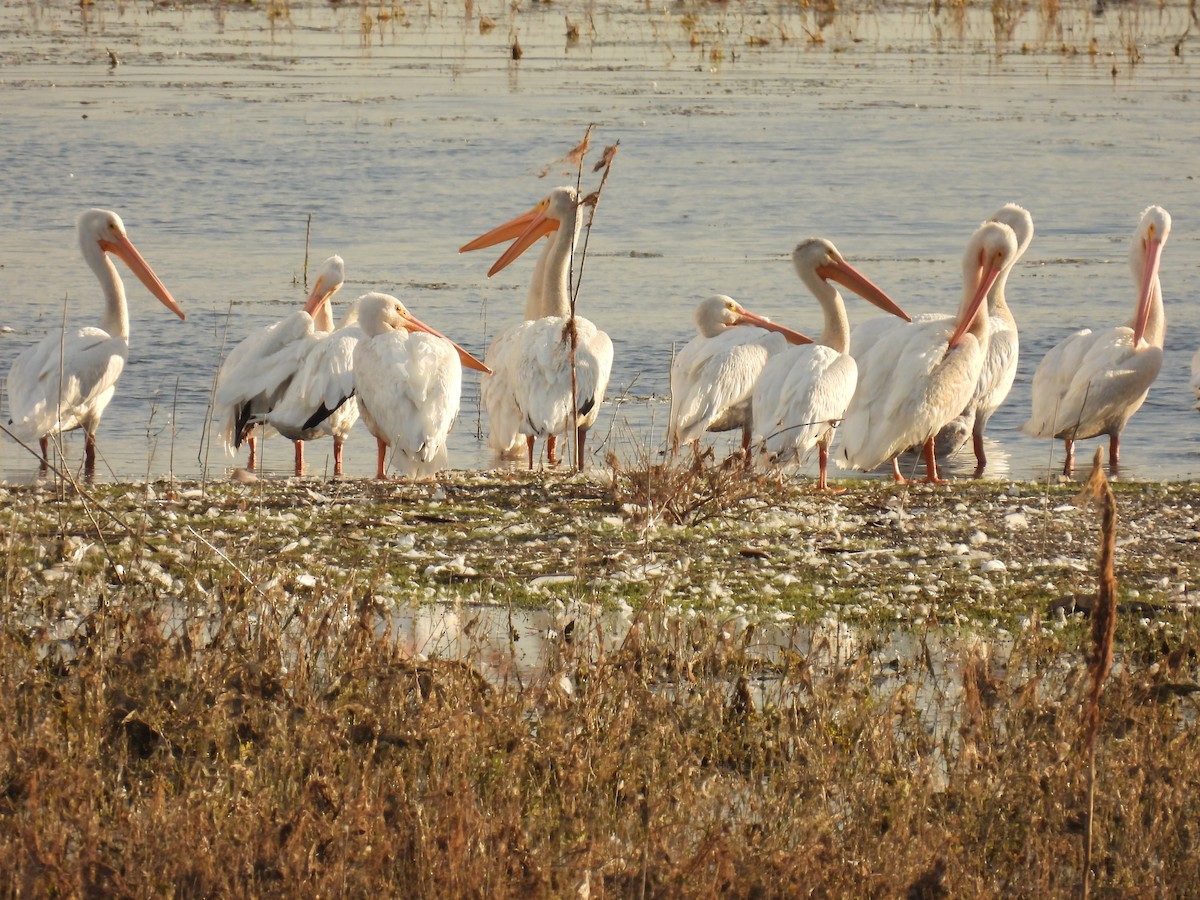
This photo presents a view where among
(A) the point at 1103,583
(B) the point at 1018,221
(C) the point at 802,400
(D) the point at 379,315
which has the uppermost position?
(B) the point at 1018,221

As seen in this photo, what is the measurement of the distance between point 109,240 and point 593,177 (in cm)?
734

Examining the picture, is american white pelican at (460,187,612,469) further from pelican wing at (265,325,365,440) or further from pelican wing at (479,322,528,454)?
pelican wing at (265,325,365,440)

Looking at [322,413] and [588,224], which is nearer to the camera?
[588,224]

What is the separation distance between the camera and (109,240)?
10.6m

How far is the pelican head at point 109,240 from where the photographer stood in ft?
34.4

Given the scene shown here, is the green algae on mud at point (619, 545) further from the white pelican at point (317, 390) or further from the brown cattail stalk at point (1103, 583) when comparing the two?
the brown cattail stalk at point (1103, 583)

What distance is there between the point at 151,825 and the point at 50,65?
24.0m

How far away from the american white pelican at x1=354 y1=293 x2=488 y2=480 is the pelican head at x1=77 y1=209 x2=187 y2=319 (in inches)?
99.8

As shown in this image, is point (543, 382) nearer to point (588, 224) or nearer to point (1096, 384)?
point (588, 224)

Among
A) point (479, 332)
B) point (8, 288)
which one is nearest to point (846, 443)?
point (479, 332)

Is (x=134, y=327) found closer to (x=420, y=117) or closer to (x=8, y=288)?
(x=8, y=288)

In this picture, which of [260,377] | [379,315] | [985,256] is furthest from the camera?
[985,256]

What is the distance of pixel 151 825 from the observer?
3281mm

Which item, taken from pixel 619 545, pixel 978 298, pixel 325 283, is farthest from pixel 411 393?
pixel 978 298
